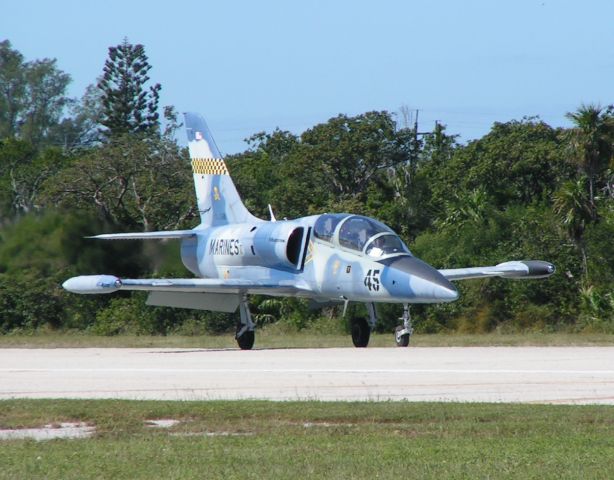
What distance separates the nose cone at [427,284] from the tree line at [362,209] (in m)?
9.35

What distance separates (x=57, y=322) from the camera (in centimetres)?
3972

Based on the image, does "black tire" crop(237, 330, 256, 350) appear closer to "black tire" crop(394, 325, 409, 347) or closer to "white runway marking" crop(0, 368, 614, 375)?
"black tire" crop(394, 325, 409, 347)

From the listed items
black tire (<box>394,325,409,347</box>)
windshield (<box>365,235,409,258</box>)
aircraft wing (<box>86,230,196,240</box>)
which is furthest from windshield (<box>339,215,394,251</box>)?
aircraft wing (<box>86,230,196,240</box>)

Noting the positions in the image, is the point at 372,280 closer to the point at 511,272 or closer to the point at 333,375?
the point at 511,272

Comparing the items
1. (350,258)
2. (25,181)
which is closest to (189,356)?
(350,258)

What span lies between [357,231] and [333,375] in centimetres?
873

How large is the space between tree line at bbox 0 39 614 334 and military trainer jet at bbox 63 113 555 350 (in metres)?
3.59

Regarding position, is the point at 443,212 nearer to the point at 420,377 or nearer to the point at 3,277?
the point at 3,277

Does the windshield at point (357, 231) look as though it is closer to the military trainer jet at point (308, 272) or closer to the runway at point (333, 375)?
the military trainer jet at point (308, 272)

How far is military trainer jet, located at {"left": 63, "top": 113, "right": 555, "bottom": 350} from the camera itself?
24.8 meters

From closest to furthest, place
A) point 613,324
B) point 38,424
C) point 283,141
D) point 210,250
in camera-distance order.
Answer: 1. point 38,424
2. point 210,250
3. point 613,324
4. point 283,141

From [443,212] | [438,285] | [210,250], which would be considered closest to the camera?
[438,285]

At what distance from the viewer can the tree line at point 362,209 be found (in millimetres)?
32781

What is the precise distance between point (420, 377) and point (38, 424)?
6.05m
